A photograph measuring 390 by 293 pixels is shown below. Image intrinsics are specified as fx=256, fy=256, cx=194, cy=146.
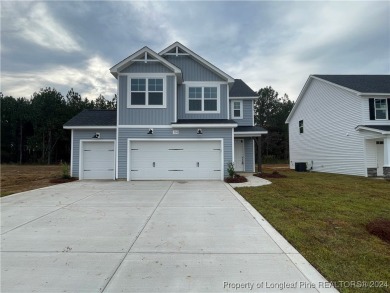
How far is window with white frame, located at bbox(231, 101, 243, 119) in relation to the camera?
18859mm

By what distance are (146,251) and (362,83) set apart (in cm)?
2001

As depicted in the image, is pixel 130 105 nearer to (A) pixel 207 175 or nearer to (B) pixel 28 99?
(A) pixel 207 175

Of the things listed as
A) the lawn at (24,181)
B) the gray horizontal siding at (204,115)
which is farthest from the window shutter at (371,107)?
the lawn at (24,181)

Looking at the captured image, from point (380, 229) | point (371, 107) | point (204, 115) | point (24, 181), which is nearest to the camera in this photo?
point (380, 229)

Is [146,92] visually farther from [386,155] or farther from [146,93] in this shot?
[386,155]

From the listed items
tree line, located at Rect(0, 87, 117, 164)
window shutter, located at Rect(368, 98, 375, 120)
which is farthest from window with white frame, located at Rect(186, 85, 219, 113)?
tree line, located at Rect(0, 87, 117, 164)

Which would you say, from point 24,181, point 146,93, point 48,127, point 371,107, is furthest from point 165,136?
point 48,127

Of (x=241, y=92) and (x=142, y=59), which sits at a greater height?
(x=142, y=59)

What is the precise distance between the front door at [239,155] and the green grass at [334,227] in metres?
8.98

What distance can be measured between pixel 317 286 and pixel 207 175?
10.8 metres

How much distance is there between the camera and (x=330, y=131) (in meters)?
19.2

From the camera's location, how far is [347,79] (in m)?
19.4

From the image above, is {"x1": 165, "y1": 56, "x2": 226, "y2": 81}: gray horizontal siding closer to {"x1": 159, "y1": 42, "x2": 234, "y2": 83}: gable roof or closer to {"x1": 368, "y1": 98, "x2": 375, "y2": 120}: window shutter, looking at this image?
{"x1": 159, "y1": 42, "x2": 234, "y2": 83}: gable roof

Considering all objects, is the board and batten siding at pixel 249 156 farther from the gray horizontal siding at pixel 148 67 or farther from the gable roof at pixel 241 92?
the gray horizontal siding at pixel 148 67
